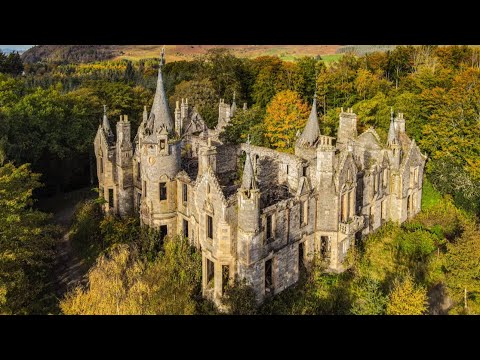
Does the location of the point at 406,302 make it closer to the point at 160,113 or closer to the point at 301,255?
the point at 301,255

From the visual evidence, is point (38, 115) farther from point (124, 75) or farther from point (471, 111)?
point (471, 111)

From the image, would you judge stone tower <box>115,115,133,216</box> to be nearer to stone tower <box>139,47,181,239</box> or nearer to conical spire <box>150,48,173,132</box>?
stone tower <box>139,47,181,239</box>

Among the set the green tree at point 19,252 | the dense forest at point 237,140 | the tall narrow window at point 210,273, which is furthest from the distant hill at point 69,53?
the tall narrow window at point 210,273

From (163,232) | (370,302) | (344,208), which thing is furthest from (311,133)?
(370,302)

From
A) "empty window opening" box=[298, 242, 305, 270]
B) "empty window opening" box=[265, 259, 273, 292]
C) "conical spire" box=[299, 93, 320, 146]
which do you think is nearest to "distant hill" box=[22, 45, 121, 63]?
"conical spire" box=[299, 93, 320, 146]

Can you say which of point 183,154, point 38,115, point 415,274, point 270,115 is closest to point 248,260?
point 415,274

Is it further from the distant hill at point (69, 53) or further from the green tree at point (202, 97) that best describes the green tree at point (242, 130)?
the distant hill at point (69, 53)
